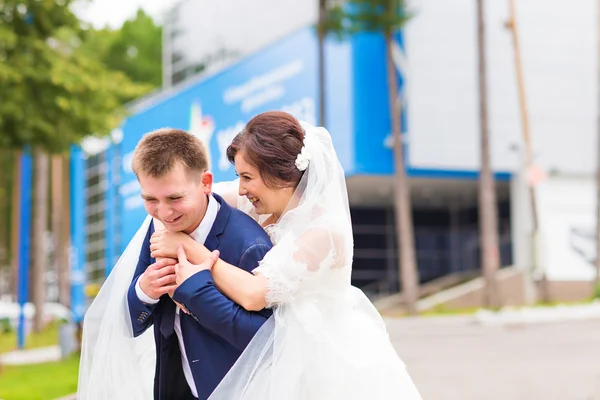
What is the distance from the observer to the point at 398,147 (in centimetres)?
2875

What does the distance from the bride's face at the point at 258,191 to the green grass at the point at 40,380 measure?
25.4ft

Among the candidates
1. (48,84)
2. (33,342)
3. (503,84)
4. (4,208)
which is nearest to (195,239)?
(48,84)

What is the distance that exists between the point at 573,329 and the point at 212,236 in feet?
55.9

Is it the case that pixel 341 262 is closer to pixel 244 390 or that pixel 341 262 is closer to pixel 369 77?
pixel 244 390

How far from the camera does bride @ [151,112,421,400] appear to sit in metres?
3.17

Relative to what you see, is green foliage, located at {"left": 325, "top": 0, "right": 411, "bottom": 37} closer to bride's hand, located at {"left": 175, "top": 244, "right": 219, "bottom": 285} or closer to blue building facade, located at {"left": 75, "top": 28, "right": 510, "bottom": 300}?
blue building facade, located at {"left": 75, "top": 28, "right": 510, "bottom": 300}

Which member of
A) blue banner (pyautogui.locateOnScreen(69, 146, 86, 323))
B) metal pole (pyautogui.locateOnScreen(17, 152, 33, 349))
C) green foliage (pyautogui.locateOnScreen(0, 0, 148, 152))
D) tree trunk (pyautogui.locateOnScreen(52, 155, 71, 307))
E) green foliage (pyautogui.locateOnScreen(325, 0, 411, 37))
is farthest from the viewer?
blue banner (pyautogui.locateOnScreen(69, 146, 86, 323))

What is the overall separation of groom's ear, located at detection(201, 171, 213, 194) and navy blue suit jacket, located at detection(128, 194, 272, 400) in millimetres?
81

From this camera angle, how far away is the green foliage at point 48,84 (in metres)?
14.2

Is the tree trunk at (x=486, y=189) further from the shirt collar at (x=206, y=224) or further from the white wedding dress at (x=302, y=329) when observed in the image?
the shirt collar at (x=206, y=224)

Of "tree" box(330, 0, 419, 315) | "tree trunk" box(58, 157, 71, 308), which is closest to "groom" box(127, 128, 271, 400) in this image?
"tree" box(330, 0, 419, 315)

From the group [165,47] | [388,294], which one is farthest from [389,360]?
[165,47]

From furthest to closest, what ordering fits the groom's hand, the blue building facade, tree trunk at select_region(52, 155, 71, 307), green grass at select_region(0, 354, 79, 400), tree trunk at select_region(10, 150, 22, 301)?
tree trunk at select_region(52, 155, 71, 307)
the blue building facade
tree trunk at select_region(10, 150, 22, 301)
green grass at select_region(0, 354, 79, 400)
the groom's hand

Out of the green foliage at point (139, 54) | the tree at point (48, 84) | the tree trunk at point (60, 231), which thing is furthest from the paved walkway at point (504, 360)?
the green foliage at point (139, 54)
